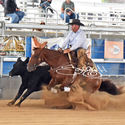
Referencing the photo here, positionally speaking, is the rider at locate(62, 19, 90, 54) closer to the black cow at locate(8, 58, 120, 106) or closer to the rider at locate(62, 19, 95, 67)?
the rider at locate(62, 19, 95, 67)

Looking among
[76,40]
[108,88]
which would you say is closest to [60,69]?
[76,40]

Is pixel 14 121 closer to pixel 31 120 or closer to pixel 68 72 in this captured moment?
pixel 31 120

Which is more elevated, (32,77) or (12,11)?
(12,11)

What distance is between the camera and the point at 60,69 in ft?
35.3

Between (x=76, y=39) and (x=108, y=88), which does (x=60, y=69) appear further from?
(x=108, y=88)

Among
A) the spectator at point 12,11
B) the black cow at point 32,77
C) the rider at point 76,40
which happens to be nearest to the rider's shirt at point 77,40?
the rider at point 76,40

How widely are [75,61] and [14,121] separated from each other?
12.1ft

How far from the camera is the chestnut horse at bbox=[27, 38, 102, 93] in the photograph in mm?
10758

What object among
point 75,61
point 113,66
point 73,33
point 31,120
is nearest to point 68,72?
point 75,61

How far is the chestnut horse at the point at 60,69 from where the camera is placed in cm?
1076

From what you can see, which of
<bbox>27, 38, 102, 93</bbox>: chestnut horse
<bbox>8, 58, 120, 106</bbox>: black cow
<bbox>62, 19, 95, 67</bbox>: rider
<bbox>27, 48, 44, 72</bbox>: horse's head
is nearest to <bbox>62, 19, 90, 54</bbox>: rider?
<bbox>62, 19, 95, 67</bbox>: rider

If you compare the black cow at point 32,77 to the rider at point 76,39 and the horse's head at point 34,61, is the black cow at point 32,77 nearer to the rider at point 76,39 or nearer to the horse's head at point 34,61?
the horse's head at point 34,61

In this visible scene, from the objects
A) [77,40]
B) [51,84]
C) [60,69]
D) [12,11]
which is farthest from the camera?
[12,11]

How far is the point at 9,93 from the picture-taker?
1403 centimetres
